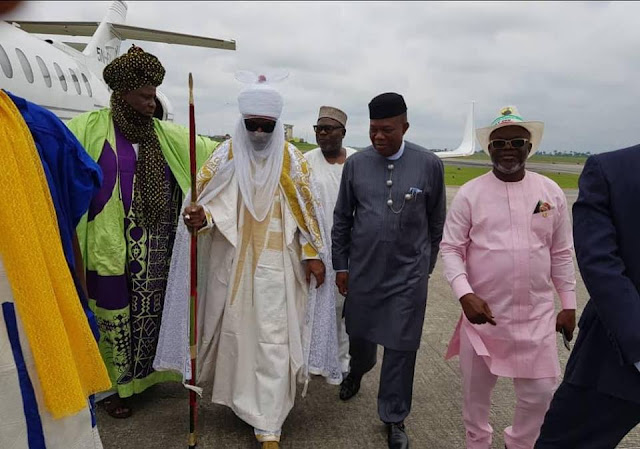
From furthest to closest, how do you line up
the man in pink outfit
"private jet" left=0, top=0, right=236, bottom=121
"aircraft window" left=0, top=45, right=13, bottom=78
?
"private jet" left=0, top=0, right=236, bottom=121
"aircraft window" left=0, top=45, right=13, bottom=78
the man in pink outfit

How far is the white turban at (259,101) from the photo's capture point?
117 inches

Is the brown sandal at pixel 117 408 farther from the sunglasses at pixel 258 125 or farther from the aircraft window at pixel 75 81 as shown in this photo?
the aircraft window at pixel 75 81

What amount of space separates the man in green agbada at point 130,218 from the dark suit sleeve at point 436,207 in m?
1.57

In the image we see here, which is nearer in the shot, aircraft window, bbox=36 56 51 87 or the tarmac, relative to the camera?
the tarmac

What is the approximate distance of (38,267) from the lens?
1648 mm

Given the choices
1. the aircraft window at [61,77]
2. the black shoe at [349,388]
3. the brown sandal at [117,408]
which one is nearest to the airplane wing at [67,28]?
the aircraft window at [61,77]

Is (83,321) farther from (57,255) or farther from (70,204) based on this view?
(70,204)

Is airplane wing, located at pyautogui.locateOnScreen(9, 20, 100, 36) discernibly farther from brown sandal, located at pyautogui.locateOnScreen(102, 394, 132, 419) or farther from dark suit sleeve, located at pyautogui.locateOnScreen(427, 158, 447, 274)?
dark suit sleeve, located at pyautogui.locateOnScreen(427, 158, 447, 274)

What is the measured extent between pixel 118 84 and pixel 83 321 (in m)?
1.76

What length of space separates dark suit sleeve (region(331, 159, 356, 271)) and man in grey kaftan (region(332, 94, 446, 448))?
0.08m

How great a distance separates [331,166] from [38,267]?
264 centimetres

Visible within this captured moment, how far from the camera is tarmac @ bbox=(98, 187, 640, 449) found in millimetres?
2916

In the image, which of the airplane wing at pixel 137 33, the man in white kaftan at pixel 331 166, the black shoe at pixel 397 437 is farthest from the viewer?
the airplane wing at pixel 137 33

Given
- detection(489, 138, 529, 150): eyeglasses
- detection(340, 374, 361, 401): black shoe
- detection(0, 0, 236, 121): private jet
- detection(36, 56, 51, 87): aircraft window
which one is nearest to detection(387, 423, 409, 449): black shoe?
detection(340, 374, 361, 401): black shoe
